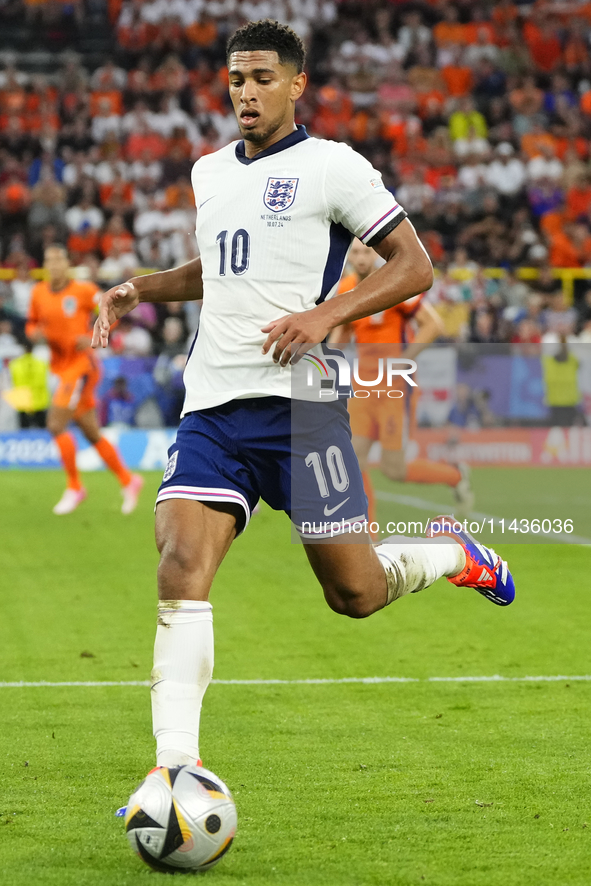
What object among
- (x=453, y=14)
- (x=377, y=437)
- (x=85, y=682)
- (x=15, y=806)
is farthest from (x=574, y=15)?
(x=15, y=806)

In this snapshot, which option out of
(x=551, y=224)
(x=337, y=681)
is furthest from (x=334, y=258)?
(x=551, y=224)

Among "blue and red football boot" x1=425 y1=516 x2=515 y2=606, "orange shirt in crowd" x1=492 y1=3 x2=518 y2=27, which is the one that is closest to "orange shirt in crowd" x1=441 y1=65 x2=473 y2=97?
"orange shirt in crowd" x1=492 y1=3 x2=518 y2=27

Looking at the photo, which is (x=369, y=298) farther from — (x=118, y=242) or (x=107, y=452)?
(x=118, y=242)

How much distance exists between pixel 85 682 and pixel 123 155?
18150mm

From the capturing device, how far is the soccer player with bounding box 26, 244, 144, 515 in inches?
479

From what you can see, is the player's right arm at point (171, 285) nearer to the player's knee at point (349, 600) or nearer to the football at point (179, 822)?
the player's knee at point (349, 600)

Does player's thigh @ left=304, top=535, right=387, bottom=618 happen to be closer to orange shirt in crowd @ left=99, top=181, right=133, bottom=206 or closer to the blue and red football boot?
the blue and red football boot

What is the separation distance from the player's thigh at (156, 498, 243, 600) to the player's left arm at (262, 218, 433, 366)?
49 cm

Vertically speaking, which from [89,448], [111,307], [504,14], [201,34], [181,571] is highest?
[504,14]

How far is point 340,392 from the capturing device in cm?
399

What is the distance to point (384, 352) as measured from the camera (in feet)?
31.0

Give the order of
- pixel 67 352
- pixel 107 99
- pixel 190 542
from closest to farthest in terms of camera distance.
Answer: pixel 190 542 < pixel 67 352 < pixel 107 99

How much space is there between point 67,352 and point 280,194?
879 cm

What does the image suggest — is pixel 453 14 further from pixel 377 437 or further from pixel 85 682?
pixel 85 682
